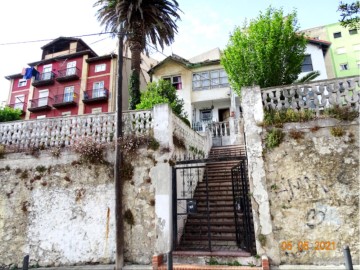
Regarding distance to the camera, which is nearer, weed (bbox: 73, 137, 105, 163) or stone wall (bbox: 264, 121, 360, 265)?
stone wall (bbox: 264, 121, 360, 265)

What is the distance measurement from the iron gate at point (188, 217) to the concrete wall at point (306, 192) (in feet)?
5.07

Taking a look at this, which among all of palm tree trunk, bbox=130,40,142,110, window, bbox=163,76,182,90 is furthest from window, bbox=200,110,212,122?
palm tree trunk, bbox=130,40,142,110

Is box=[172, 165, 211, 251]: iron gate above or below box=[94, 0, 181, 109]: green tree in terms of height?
below

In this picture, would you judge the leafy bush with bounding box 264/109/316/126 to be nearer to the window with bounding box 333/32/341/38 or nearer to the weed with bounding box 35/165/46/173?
the weed with bounding box 35/165/46/173

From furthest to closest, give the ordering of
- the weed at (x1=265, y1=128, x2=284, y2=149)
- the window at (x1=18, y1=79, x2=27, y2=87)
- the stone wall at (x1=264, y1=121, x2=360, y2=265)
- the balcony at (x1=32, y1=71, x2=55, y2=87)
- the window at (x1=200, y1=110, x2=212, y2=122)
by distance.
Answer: the window at (x1=18, y1=79, x2=27, y2=87)
the balcony at (x1=32, y1=71, x2=55, y2=87)
the window at (x1=200, y1=110, x2=212, y2=122)
the weed at (x1=265, y1=128, x2=284, y2=149)
the stone wall at (x1=264, y1=121, x2=360, y2=265)

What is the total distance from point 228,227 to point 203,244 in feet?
3.44

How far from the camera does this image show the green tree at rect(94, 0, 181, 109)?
1379cm

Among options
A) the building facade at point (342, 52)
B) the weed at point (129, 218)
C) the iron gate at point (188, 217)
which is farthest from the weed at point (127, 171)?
the building facade at point (342, 52)

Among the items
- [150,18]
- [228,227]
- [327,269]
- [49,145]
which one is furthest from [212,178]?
[150,18]

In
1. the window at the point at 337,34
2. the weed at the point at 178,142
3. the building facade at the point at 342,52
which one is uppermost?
the window at the point at 337,34

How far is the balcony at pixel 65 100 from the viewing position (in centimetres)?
2536

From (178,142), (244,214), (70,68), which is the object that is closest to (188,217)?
(244,214)

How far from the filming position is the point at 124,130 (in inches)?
310

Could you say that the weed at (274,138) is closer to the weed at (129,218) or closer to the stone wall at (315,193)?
the stone wall at (315,193)
